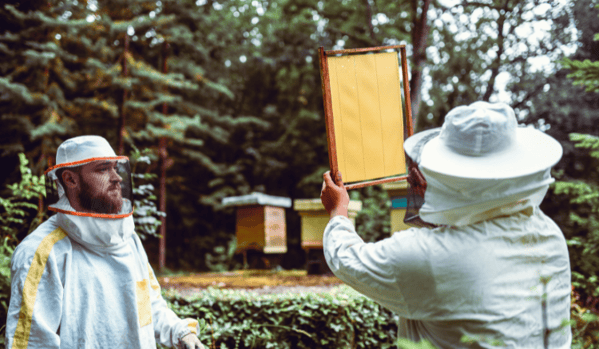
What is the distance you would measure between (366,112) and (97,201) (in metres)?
1.44

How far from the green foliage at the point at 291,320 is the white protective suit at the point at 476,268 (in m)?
2.40

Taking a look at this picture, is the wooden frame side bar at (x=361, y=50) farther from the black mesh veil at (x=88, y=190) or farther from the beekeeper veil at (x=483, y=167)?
the black mesh veil at (x=88, y=190)

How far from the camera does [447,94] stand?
13.9 meters

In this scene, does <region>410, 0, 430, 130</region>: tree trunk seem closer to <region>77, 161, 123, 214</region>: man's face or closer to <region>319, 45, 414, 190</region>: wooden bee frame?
<region>319, 45, 414, 190</region>: wooden bee frame

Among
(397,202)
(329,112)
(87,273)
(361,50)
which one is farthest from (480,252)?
(397,202)

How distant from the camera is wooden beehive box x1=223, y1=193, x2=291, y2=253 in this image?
8.58 metres


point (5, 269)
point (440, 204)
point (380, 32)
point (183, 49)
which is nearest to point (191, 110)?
point (183, 49)

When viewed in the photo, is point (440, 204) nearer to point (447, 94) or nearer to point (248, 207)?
point (248, 207)

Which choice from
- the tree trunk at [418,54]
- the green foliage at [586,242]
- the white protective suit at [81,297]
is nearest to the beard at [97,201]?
the white protective suit at [81,297]

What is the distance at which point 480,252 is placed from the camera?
1.49 metres

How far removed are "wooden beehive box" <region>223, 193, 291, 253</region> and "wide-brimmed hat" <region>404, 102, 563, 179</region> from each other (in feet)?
23.3

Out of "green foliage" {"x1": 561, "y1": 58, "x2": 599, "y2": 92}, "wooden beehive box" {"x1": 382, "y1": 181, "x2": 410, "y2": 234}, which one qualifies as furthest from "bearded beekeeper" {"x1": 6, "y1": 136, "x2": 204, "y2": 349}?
"wooden beehive box" {"x1": 382, "y1": 181, "x2": 410, "y2": 234}

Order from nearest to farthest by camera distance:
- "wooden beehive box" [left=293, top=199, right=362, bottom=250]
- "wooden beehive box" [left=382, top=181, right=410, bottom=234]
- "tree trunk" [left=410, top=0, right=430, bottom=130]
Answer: "wooden beehive box" [left=382, top=181, right=410, bottom=234] < "wooden beehive box" [left=293, top=199, right=362, bottom=250] < "tree trunk" [left=410, top=0, right=430, bottom=130]

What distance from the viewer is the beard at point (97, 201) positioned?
2.25m
